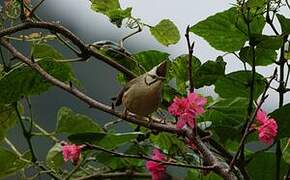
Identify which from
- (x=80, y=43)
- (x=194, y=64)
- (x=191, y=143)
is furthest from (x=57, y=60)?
(x=191, y=143)

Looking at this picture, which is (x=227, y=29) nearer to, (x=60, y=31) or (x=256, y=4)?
(x=256, y=4)

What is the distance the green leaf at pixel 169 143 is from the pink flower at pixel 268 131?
0.18 m

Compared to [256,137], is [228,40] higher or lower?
higher

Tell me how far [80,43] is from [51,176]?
194mm

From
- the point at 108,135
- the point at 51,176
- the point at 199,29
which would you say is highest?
the point at 199,29

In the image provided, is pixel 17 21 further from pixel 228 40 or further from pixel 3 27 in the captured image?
pixel 228 40

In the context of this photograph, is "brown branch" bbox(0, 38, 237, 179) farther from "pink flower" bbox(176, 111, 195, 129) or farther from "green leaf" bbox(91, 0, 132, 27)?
"green leaf" bbox(91, 0, 132, 27)

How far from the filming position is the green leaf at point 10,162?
3.24ft

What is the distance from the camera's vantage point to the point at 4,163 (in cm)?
100

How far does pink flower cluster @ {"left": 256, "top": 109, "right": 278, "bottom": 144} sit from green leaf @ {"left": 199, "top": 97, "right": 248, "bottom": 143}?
0.34ft

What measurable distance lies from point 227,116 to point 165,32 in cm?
21

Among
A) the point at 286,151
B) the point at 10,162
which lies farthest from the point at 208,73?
the point at 10,162

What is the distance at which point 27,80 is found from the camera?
92 cm

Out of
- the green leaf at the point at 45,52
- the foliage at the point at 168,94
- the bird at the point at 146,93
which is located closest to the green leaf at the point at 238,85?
the foliage at the point at 168,94
